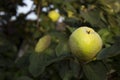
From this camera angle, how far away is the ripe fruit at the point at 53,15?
8.46 feet

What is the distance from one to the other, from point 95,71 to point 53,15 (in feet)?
4.90

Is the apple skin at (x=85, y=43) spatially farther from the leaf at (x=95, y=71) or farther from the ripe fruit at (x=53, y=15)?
the ripe fruit at (x=53, y=15)

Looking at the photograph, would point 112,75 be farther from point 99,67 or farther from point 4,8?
point 4,8

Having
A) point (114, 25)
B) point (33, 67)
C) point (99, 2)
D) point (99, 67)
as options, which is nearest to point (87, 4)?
point (99, 2)

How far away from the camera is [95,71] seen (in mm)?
1195

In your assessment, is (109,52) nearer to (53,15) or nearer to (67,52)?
(67,52)

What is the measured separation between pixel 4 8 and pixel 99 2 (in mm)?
1246

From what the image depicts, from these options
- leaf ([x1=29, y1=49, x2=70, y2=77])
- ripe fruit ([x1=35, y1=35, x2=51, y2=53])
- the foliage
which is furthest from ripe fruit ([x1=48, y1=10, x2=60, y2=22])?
leaf ([x1=29, y1=49, x2=70, y2=77])

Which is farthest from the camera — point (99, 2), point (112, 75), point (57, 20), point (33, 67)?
point (57, 20)

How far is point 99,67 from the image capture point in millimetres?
1204

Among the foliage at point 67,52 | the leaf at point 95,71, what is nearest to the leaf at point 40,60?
the foliage at point 67,52

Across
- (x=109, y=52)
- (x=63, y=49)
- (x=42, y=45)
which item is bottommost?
(x=42, y=45)

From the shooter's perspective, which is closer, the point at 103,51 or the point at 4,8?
the point at 103,51

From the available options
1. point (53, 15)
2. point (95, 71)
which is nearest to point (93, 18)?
point (95, 71)
